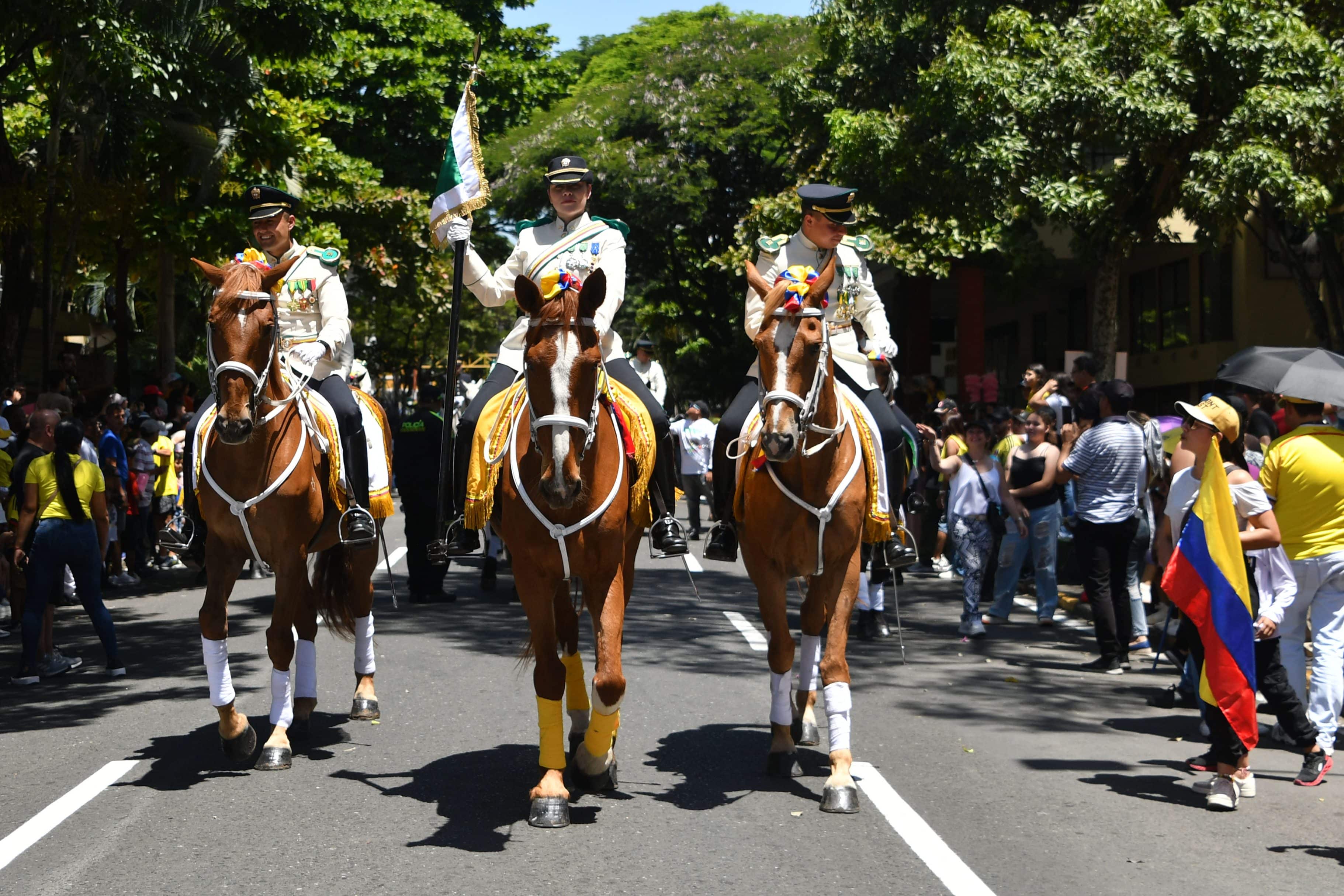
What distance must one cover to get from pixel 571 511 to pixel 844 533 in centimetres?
157

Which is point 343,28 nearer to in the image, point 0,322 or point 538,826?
point 0,322

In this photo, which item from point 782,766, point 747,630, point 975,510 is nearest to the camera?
point 782,766

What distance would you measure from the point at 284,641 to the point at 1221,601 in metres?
5.15

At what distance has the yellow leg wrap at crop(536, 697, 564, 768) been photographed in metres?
6.96

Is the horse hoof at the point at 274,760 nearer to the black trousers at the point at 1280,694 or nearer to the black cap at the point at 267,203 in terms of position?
the black cap at the point at 267,203

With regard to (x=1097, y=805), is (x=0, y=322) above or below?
above

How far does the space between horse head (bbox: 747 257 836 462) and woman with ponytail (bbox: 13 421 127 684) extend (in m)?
6.13

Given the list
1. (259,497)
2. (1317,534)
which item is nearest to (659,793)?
(259,497)

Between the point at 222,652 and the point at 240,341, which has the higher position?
the point at 240,341

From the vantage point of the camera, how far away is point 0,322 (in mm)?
19047

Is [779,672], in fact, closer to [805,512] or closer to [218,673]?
[805,512]

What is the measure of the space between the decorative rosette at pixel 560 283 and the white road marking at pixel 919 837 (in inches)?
107

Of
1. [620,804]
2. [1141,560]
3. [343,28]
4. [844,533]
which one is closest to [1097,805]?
[844,533]

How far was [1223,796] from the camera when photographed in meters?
7.32
